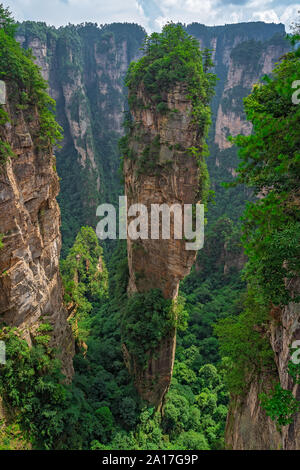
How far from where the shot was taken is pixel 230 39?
81125 mm

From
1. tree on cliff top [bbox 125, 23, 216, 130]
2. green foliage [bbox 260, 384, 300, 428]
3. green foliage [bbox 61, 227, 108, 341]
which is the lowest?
green foliage [bbox 61, 227, 108, 341]

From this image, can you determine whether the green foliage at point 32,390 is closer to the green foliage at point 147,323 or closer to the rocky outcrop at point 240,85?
the green foliage at point 147,323

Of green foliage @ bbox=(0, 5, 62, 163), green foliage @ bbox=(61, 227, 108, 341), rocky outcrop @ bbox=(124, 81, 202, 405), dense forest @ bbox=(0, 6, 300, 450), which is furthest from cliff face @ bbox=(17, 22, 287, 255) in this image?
green foliage @ bbox=(0, 5, 62, 163)

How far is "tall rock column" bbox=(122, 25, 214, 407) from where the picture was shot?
16156 mm

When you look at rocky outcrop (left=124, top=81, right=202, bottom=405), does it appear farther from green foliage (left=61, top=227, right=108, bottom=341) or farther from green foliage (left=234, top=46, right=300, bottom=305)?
green foliage (left=61, top=227, right=108, bottom=341)

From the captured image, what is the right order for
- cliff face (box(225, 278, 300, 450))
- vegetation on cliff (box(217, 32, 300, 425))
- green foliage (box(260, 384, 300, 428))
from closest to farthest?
green foliage (box(260, 384, 300, 428)) → vegetation on cliff (box(217, 32, 300, 425)) → cliff face (box(225, 278, 300, 450))

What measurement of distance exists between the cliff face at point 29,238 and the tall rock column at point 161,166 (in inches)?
224

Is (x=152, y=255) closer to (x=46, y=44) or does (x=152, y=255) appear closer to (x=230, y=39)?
(x=46, y=44)

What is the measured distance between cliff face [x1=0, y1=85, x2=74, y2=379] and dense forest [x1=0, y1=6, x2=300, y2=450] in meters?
0.61

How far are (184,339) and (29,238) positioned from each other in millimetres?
20235

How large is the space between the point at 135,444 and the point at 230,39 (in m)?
98.6

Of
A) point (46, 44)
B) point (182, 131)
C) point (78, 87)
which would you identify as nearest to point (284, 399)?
point (182, 131)

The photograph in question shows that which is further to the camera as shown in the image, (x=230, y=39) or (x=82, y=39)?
(x=230, y=39)

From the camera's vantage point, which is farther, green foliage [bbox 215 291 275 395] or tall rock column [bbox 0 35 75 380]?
tall rock column [bbox 0 35 75 380]
